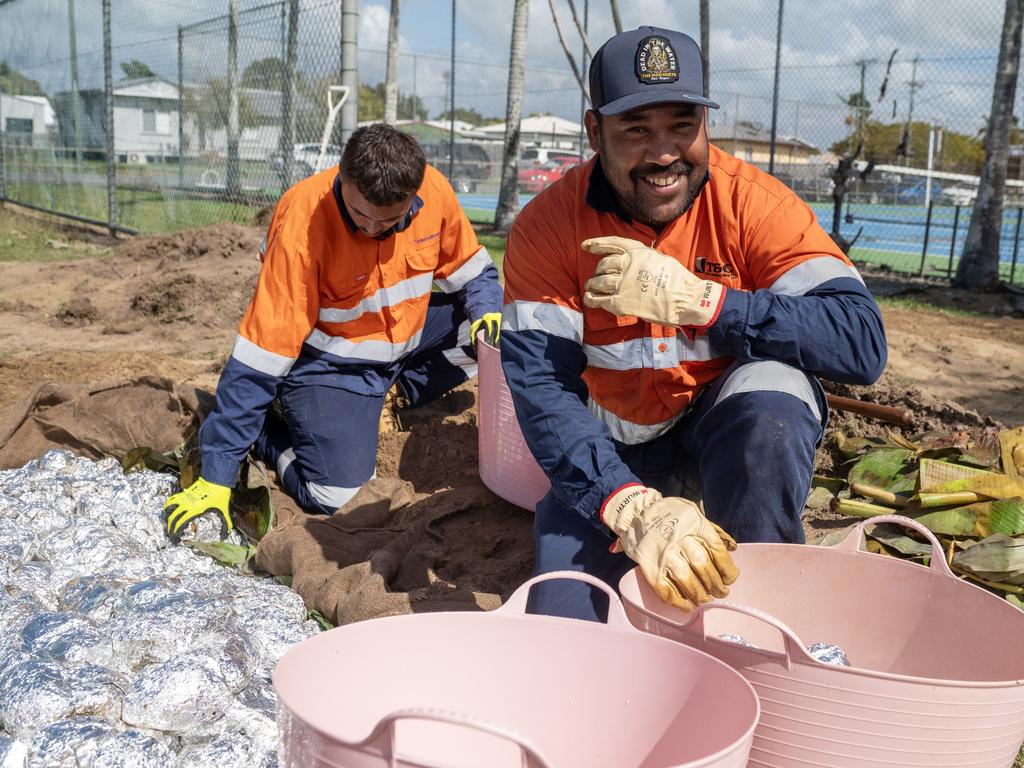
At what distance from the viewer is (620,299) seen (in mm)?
2199

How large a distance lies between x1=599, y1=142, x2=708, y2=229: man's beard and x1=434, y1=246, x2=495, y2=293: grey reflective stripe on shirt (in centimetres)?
190

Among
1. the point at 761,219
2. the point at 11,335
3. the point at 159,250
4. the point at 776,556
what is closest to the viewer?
the point at 776,556

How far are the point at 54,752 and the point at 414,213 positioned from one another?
8.29 feet

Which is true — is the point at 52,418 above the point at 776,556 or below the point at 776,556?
below

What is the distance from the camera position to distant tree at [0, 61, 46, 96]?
16484 mm

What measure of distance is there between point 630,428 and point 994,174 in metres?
8.08

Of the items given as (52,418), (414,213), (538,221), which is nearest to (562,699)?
(538,221)

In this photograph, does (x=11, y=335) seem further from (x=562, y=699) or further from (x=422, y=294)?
(x=562, y=699)

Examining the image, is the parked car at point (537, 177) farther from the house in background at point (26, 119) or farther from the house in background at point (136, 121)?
the house in background at point (136, 121)

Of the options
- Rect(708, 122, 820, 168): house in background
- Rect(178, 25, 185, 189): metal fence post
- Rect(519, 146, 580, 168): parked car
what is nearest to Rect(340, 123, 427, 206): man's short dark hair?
Rect(708, 122, 820, 168): house in background

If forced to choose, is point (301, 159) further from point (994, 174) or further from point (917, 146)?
point (917, 146)

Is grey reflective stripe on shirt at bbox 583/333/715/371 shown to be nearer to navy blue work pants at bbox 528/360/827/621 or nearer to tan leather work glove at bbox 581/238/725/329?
navy blue work pants at bbox 528/360/827/621

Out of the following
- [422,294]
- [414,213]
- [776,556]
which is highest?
[414,213]

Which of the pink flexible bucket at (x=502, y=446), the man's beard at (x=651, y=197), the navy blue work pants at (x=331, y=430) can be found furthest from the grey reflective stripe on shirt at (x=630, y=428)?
the navy blue work pants at (x=331, y=430)
